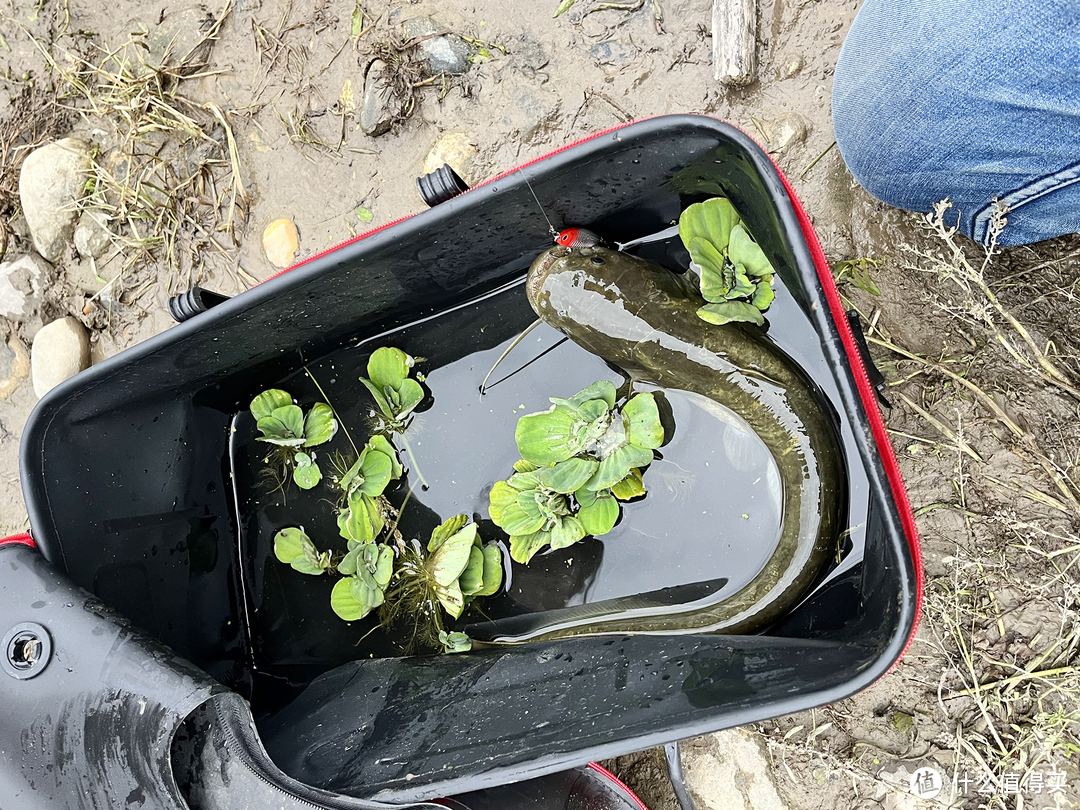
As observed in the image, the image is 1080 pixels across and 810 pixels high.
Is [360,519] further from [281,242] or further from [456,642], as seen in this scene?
[281,242]

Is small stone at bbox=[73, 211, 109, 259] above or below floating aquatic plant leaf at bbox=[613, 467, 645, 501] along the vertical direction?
above

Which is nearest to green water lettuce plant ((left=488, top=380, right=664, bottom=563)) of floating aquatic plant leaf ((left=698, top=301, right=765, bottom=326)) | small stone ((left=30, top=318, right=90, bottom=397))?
floating aquatic plant leaf ((left=698, top=301, right=765, bottom=326))

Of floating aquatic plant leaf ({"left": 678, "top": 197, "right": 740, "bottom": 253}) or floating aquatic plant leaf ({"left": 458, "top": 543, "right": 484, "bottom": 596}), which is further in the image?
floating aquatic plant leaf ({"left": 458, "top": 543, "right": 484, "bottom": 596})

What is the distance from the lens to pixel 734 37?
7.02 ft

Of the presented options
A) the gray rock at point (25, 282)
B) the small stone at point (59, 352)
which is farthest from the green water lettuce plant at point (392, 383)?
the gray rock at point (25, 282)

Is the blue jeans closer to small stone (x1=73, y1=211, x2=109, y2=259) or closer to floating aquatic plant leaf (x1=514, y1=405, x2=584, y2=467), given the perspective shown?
floating aquatic plant leaf (x1=514, y1=405, x2=584, y2=467)

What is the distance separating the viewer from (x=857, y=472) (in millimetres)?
1862

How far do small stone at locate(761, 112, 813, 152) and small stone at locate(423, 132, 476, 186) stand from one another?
95 cm

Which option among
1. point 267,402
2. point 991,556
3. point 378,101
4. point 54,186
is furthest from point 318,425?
point 991,556

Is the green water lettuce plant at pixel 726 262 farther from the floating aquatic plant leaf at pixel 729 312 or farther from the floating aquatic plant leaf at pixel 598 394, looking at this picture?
the floating aquatic plant leaf at pixel 598 394

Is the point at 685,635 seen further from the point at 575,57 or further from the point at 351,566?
the point at 575,57

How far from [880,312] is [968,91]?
0.69 m

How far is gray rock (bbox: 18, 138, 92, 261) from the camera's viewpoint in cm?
267

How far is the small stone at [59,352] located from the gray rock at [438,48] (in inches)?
64.2
